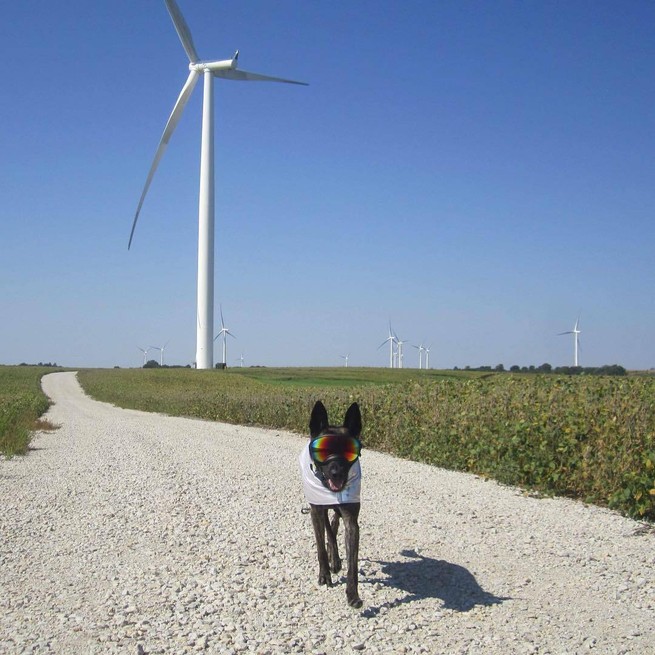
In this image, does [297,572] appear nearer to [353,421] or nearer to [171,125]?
[353,421]

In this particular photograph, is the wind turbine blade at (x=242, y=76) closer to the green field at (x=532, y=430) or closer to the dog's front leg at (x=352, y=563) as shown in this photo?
the green field at (x=532, y=430)

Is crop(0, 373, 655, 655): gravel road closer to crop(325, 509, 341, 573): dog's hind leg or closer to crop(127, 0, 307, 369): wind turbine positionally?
crop(325, 509, 341, 573): dog's hind leg

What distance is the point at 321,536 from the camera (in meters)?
6.12

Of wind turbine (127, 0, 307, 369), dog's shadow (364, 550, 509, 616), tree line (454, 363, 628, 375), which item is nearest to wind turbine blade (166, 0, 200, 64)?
wind turbine (127, 0, 307, 369)

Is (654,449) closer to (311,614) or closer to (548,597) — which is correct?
(548,597)

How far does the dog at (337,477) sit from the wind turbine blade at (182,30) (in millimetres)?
56961

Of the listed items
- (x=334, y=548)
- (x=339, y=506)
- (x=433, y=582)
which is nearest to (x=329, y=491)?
(x=339, y=506)

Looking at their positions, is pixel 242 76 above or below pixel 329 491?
above

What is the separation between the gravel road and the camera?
5.27m

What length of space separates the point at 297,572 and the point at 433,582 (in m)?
1.20

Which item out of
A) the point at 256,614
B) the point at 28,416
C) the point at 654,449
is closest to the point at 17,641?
the point at 256,614

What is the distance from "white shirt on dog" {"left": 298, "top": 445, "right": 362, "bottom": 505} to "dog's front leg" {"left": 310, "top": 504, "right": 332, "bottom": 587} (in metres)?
0.13

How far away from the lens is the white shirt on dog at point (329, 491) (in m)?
5.81

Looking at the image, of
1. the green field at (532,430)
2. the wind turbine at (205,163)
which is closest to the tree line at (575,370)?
the green field at (532,430)
